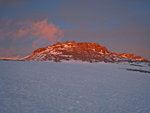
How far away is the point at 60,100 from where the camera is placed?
32.0 feet

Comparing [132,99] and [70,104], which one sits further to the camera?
[132,99]

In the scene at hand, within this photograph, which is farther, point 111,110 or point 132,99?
point 132,99

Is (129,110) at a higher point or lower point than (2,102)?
lower

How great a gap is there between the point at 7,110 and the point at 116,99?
346 inches

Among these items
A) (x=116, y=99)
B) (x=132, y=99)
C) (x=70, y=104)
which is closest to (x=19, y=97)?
(x=70, y=104)

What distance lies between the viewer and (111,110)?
8.59 meters

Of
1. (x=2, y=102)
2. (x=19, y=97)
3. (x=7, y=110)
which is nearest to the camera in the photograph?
(x=7, y=110)

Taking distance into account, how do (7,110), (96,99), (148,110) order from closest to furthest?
(7,110) < (148,110) < (96,99)

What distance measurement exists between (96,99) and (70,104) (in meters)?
2.65

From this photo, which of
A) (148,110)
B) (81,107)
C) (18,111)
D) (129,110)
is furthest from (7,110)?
(148,110)

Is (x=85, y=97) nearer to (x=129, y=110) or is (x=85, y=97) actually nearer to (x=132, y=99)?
(x=129, y=110)

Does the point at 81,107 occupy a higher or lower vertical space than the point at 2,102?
lower

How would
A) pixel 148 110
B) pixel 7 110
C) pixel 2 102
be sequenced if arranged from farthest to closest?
pixel 148 110
pixel 2 102
pixel 7 110

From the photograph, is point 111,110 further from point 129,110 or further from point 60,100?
point 60,100
